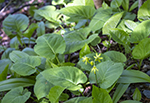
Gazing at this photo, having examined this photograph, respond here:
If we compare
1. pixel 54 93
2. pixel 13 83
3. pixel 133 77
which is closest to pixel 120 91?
pixel 133 77

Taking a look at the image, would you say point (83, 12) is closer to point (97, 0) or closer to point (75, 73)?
point (97, 0)

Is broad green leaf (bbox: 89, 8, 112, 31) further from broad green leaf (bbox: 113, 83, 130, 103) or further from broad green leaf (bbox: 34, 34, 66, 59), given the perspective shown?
broad green leaf (bbox: 113, 83, 130, 103)

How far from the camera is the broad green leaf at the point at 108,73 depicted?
1.03 m

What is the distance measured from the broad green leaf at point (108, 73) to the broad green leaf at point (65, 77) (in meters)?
0.12

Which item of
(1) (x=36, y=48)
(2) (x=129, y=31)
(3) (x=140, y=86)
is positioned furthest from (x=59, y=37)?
(3) (x=140, y=86)

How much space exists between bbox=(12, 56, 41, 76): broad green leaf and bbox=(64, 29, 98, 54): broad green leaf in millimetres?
358


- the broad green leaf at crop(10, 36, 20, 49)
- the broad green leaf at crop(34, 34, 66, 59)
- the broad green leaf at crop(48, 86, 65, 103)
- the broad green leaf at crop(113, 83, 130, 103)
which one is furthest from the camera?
the broad green leaf at crop(10, 36, 20, 49)

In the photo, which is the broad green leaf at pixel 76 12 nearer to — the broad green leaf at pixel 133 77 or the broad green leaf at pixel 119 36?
the broad green leaf at pixel 119 36

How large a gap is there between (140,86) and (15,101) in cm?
117

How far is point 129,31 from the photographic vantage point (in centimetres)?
153

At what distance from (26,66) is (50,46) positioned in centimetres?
33

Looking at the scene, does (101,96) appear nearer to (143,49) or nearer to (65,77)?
(65,77)

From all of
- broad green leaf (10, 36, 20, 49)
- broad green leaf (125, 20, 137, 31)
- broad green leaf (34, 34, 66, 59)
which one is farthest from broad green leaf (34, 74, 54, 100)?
broad green leaf (10, 36, 20, 49)

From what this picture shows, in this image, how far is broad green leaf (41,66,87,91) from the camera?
1.10 m
